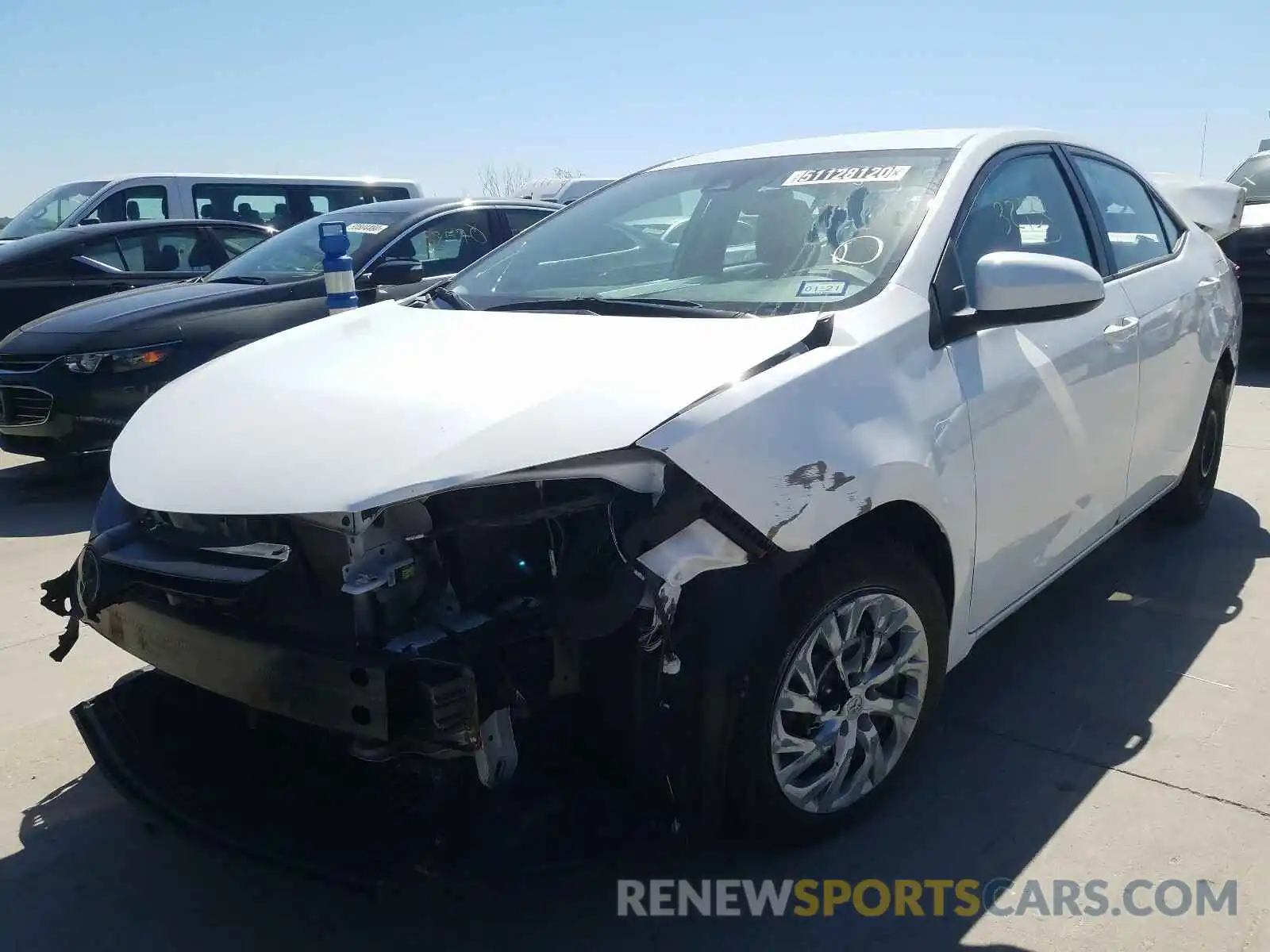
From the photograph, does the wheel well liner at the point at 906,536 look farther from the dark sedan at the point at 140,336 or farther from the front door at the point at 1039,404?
the dark sedan at the point at 140,336

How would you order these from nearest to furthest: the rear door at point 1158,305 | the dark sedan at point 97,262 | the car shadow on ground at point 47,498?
the rear door at point 1158,305, the car shadow on ground at point 47,498, the dark sedan at point 97,262

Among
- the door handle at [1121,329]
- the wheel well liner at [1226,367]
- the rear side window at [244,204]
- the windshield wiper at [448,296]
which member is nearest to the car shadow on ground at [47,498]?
the windshield wiper at [448,296]

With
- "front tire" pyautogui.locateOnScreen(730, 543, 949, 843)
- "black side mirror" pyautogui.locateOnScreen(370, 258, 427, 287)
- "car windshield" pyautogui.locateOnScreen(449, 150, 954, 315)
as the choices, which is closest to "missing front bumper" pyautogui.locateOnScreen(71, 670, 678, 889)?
"front tire" pyautogui.locateOnScreen(730, 543, 949, 843)

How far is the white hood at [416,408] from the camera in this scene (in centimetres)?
198

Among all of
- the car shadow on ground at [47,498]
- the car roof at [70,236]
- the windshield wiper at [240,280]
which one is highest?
the car roof at [70,236]

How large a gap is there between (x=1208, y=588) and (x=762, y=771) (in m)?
2.66

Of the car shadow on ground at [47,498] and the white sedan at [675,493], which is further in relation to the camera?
the car shadow on ground at [47,498]

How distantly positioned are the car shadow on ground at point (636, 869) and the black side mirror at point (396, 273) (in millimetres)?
3434

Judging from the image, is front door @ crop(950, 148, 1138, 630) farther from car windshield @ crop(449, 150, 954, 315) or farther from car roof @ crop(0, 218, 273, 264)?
car roof @ crop(0, 218, 273, 264)

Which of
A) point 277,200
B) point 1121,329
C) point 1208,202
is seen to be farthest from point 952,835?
point 277,200

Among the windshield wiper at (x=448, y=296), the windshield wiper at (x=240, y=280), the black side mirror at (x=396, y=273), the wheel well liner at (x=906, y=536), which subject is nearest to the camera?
the wheel well liner at (x=906, y=536)

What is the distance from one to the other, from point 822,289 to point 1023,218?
95 cm

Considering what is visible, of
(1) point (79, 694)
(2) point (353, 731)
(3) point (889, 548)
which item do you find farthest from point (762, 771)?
(1) point (79, 694)

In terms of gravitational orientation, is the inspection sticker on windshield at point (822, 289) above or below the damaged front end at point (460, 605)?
above
